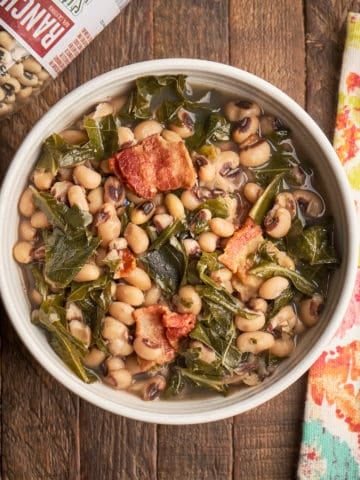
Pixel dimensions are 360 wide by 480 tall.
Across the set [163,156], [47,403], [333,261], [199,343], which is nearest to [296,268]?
[333,261]

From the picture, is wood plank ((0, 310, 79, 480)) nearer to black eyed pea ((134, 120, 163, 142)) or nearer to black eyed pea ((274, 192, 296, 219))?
black eyed pea ((134, 120, 163, 142))

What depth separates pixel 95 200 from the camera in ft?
5.10

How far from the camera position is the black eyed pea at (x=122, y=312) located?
1.56 m

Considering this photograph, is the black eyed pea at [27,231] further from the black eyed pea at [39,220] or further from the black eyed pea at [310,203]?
the black eyed pea at [310,203]

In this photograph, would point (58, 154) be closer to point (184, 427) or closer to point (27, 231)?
point (27, 231)

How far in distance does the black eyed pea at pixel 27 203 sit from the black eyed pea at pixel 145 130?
24cm

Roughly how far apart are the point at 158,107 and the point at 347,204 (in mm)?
420

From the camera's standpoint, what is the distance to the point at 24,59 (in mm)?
1574

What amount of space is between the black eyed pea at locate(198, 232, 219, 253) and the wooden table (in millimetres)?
403

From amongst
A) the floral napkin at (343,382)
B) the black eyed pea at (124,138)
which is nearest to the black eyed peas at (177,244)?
the black eyed pea at (124,138)

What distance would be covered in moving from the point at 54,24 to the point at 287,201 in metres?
0.57

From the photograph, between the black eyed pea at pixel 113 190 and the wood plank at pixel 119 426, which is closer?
the black eyed pea at pixel 113 190

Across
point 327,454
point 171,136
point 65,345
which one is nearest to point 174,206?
point 171,136

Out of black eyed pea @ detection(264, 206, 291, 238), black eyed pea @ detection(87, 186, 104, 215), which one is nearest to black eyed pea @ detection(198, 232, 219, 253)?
black eyed pea @ detection(264, 206, 291, 238)
